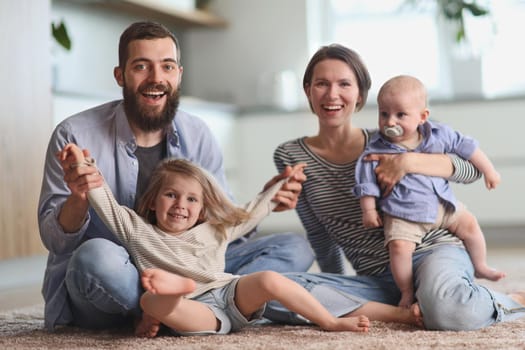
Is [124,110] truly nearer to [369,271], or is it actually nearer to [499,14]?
[369,271]

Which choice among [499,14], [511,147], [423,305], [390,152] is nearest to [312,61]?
[390,152]

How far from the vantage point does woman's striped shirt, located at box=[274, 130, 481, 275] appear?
214cm

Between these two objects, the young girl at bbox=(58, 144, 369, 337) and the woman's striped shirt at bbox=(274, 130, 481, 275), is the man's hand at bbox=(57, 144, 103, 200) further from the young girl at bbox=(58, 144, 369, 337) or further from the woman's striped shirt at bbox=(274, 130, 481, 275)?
the woman's striped shirt at bbox=(274, 130, 481, 275)

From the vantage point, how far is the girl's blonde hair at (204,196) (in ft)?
6.52

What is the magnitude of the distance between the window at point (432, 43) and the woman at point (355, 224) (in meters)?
2.70

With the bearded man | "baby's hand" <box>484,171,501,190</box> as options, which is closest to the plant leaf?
the bearded man

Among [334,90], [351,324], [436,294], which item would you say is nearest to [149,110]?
[334,90]

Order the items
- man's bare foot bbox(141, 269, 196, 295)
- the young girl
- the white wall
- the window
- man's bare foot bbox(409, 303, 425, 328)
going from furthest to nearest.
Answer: the white wall < the window < man's bare foot bbox(409, 303, 425, 328) < the young girl < man's bare foot bbox(141, 269, 196, 295)

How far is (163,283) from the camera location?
169cm

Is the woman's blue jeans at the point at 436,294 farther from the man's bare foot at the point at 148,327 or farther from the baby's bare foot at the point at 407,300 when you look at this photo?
the man's bare foot at the point at 148,327

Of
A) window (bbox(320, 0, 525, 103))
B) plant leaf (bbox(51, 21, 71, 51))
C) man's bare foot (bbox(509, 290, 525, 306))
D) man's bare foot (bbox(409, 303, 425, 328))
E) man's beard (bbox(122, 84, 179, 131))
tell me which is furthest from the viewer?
window (bbox(320, 0, 525, 103))

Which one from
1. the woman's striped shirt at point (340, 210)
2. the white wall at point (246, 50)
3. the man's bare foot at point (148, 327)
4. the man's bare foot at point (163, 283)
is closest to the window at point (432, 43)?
the white wall at point (246, 50)

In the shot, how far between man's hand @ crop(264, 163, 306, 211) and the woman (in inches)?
3.8

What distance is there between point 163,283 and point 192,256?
25 cm
